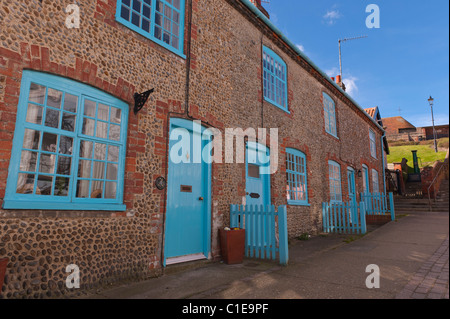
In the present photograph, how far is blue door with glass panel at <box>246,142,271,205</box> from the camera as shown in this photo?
741cm

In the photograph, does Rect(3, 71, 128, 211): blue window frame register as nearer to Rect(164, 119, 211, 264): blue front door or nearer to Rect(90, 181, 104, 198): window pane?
Rect(90, 181, 104, 198): window pane

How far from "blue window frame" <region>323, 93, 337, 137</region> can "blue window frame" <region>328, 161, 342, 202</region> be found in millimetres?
1474

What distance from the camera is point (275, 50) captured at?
9.31 m

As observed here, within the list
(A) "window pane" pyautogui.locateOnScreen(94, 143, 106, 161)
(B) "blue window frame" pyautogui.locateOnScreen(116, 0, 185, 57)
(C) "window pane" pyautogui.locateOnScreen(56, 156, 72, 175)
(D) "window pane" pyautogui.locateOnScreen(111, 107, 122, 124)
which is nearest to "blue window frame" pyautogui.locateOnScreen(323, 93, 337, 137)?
(B) "blue window frame" pyautogui.locateOnScreen(116, 0, 185, 57)

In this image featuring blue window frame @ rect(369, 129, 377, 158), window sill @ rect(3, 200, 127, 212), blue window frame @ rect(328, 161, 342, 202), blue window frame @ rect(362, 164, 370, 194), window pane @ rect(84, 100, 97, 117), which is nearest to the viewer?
window sill @ rect(3, 200, 127, 212)

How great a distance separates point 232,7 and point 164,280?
6790mm

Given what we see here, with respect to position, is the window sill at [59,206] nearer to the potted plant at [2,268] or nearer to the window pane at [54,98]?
the potted plant at [2,268]

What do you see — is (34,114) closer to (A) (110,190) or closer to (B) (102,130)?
(B) (102,130)

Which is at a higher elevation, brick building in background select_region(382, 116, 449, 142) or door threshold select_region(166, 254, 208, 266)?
brick building in background select_region(382, 116, 449, 142)

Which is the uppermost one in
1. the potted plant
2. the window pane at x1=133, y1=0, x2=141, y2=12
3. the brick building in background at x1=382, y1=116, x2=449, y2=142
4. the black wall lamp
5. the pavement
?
the brick building in background at x1=382, y1=116, x2=449, y2=142

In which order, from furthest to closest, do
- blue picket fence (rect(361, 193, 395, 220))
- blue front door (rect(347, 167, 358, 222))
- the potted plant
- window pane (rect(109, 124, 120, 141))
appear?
blue front door (rect(347, 167, 358, 222))
blue picket fence (rect(361, 193, 395, 220))
window pane (rect(109, 124, 120, 141))
the potted plant

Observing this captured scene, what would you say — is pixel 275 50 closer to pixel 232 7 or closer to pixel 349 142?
pixel 232 7

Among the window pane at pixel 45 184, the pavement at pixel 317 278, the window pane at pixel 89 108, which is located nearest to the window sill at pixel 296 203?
the pavement at pixel 317 278

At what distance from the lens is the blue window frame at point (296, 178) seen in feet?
29.9
